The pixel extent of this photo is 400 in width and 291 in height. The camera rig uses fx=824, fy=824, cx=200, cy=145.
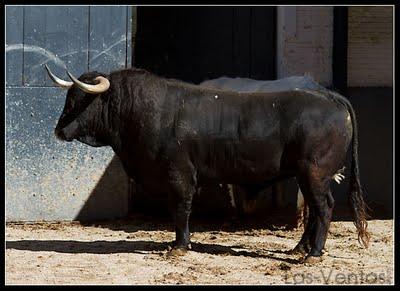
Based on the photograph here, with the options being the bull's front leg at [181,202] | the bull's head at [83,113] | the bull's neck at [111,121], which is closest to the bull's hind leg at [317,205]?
the bull's front leg at [181,202]

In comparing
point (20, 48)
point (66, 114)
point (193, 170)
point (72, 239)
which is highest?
point (20, 48)

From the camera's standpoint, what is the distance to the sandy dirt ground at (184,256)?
6.17m

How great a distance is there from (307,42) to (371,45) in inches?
41.5

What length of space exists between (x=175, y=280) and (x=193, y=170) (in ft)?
3.89

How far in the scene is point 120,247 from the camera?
732cm

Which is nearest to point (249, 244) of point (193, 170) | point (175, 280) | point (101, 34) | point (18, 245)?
point (193, 170)

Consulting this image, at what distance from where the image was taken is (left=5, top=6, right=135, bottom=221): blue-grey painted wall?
28.3 feet

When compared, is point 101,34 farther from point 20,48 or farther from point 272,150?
point 272,150

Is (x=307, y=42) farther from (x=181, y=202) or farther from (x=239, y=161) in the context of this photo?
(x=181, y=202)

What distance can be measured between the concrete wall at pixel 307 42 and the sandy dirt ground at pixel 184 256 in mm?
1847

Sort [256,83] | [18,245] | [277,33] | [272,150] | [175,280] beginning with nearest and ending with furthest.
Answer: [175,280] < [272,150] < [18,245] < [256,83] < [277,33]

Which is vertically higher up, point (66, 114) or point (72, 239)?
point (66, 114)

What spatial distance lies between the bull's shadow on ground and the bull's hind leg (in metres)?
0.19

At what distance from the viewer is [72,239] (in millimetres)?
7766
